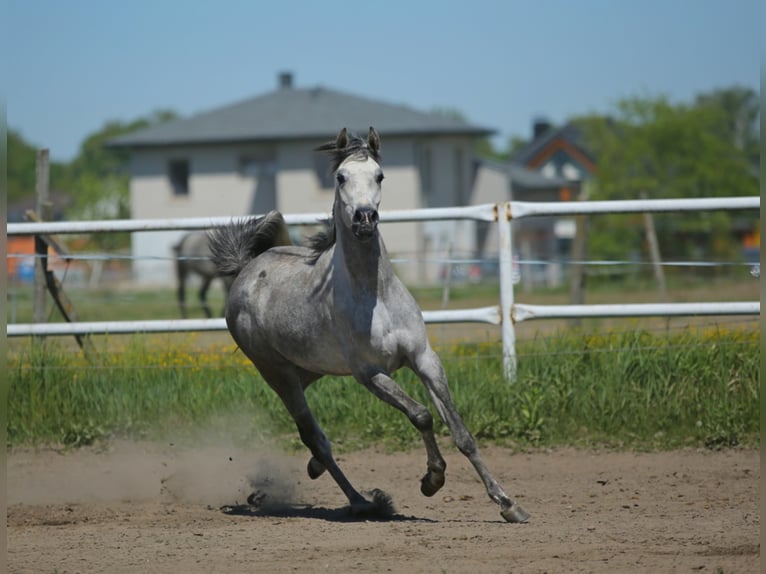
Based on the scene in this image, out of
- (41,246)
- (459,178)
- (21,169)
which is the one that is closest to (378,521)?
(41,246)

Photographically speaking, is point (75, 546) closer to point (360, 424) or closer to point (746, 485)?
point (360, 424)

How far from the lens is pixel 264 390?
9.30m

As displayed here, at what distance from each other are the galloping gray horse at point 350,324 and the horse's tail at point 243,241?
0.59 metres

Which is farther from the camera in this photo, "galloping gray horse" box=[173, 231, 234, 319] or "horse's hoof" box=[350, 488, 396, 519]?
"galloping gray horse" box=[173, 231, 234, 319]

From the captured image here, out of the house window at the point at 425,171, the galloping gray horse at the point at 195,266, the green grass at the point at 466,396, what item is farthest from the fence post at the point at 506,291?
the house window at the point at 425,171

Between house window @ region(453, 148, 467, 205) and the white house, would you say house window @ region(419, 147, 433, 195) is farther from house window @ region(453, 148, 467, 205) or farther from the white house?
house window @ region(453, 148, 467, 205)

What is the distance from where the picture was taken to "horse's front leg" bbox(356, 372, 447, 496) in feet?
21.3

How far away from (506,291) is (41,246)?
4292 mm

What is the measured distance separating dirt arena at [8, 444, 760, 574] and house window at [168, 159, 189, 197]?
39.0 m

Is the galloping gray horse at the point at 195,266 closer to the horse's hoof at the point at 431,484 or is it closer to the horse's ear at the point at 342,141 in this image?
the horse's ear at the point at 342,141

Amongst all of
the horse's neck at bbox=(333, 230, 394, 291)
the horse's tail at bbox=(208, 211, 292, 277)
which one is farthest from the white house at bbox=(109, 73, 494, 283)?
the horse's neck at bbox=(333, 230, 394, 291)

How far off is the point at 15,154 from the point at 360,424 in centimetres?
10642

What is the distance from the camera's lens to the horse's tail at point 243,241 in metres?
8.29

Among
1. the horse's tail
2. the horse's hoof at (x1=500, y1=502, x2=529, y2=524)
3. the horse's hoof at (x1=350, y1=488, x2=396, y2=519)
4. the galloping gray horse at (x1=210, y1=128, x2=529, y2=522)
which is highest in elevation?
the horse's tail
